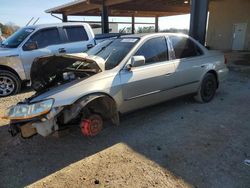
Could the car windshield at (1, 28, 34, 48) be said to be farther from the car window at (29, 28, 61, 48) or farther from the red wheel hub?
the red wheel hub

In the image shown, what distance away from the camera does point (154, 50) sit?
4.61 meters

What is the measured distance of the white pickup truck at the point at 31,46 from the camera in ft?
22.2

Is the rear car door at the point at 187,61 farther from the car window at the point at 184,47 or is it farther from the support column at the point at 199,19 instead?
the support column at the point at 199,19

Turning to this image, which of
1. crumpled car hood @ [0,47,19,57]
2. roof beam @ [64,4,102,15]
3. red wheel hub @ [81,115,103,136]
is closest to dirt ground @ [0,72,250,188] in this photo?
red wheel hub @ [81,115,103,136]

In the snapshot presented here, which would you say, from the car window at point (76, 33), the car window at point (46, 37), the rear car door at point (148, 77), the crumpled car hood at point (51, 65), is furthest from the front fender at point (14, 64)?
the rear car door at point (148, 77)

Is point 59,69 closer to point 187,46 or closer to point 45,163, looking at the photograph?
point 45,163

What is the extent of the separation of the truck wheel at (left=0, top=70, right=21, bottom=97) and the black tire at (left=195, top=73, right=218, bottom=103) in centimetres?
504

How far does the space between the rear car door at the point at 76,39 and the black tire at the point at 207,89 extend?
4.17m

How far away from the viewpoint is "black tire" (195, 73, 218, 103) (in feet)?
18.0

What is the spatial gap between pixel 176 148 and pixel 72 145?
1.67 metres

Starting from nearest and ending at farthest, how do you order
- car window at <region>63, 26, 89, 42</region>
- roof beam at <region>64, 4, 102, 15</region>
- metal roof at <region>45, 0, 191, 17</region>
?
car window at <region>63, 26, 89, 42</region> < metal roof at <region>45, 0, 191, 17</region> < roof beam at <region>64, 4, 102, 15</region>

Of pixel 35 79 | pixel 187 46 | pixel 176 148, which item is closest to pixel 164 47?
pixel 187 46

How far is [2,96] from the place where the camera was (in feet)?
22.0

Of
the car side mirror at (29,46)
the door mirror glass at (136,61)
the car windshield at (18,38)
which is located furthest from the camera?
the car windshield at (18,38)
